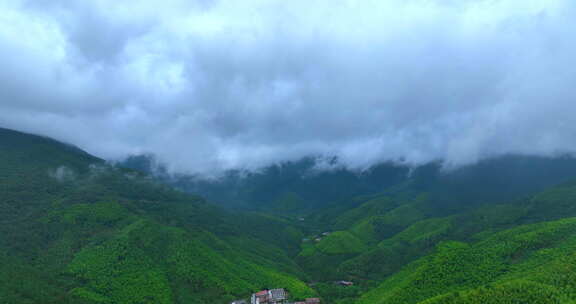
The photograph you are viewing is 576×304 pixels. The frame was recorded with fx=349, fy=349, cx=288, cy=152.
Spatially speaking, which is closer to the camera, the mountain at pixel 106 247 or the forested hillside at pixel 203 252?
the forested hillside at pixel 203 252

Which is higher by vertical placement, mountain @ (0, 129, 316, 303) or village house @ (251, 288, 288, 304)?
mountain @ (0, 129, 316, 303)

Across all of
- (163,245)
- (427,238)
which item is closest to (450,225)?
(427,238)

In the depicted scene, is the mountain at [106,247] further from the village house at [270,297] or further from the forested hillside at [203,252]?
the village house at [270,297]

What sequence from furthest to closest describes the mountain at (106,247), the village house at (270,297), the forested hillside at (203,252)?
the village house at (270,297) < the mountain at (106,247) < the forested hillside at (203,252)

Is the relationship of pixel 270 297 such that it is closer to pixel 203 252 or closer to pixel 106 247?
pixel 203 252

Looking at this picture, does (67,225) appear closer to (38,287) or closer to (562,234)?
(38,287)

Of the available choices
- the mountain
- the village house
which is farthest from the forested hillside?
the village house

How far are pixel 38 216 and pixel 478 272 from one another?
131 m

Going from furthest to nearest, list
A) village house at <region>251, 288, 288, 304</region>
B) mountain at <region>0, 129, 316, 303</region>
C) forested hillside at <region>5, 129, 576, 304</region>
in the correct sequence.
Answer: village house at <region>251, 288, 288, 304</region> → mountain at <region>0, 129, 316, 303</region> → forested hillside at <region>5, 129, 576, 304</region>

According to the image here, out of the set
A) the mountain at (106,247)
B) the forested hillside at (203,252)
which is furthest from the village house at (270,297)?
the forested hillside at (203,252)

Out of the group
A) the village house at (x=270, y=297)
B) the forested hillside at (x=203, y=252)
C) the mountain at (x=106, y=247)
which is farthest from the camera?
the village house at (x=270, y=297)

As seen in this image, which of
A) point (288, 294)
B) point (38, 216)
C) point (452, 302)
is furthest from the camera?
point (38, 216)

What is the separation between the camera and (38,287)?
8094cm

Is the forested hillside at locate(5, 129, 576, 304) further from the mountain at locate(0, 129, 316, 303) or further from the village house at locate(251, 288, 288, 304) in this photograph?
the village house at locate(251, 288, 288, 304)
